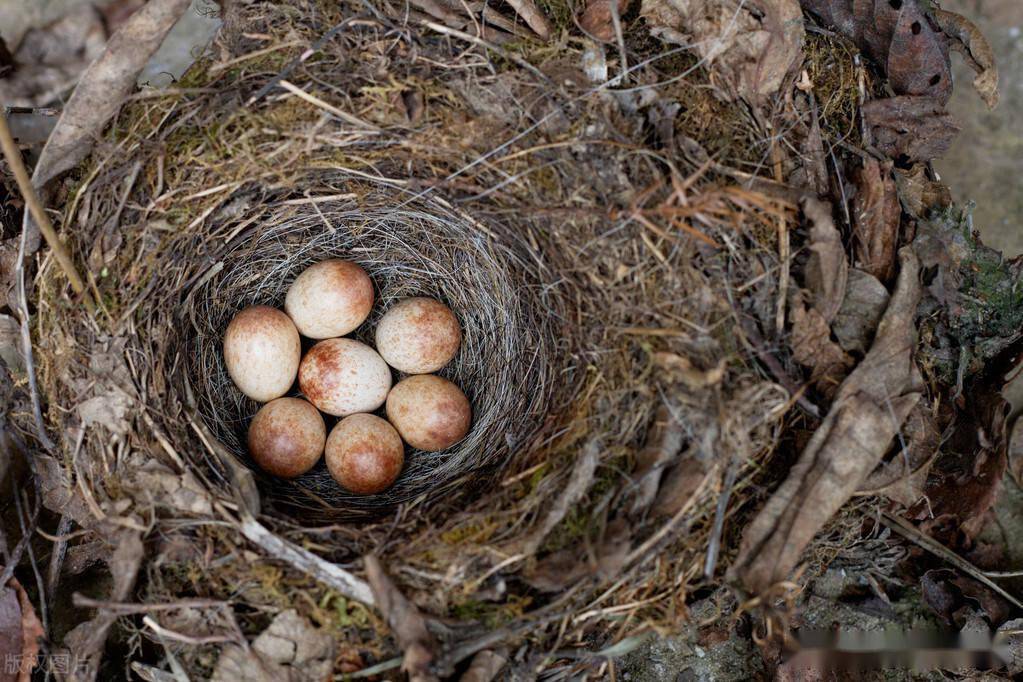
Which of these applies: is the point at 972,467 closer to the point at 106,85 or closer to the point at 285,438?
the point at 285,438

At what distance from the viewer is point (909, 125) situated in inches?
61.6

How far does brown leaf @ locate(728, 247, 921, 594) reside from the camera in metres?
1.34

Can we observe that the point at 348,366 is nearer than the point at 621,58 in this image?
No

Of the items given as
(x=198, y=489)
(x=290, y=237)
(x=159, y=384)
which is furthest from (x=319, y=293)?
(x=198, y=489)

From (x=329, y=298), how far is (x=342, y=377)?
7.0 inches

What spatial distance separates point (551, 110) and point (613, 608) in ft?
2.97

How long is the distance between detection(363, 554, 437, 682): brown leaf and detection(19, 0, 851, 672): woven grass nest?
0.04m

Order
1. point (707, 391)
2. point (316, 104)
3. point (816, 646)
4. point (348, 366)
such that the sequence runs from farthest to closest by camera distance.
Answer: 1. point (348, 366)
2. point (816, 646)
3. point (316, 104)
4. point (707, 391)

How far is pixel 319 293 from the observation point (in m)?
1.67

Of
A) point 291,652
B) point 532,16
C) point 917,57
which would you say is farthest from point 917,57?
point 291,652

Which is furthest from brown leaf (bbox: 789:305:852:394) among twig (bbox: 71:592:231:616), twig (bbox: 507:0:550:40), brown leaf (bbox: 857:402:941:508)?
twig (bbox: 71:592:231:616)

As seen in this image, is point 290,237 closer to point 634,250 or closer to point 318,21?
point 318,21

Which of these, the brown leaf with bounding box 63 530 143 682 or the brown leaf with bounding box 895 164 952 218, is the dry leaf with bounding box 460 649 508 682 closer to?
the brown leaf with bounding box 63 530 143 682

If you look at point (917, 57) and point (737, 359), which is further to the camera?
point (917, 57)
